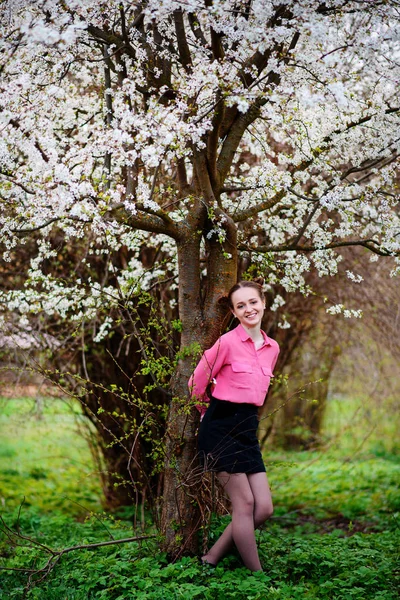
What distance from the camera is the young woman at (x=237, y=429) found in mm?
3814

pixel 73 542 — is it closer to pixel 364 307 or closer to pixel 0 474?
pixel 364 307

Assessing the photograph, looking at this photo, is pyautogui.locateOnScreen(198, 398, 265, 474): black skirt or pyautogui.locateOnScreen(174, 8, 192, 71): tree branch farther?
pyautogui.locateOnScreen(174, 8, 192, 71): tree branch

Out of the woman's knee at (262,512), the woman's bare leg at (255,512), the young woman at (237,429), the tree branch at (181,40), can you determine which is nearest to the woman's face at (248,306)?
the young woman at (237,429)

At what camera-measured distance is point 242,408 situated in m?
3.92

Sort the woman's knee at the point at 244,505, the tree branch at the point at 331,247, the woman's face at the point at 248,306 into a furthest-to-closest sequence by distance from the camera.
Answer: the tree branch at the point at 331,247 → the woman's face at the point at 248,306 → the woman's knee at the point at 244,505

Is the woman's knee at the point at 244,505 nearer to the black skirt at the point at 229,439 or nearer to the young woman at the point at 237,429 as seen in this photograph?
the young woman at the point at 237,429

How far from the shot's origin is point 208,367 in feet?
12.8

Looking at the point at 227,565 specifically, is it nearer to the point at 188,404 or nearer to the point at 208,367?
the point at 188,404

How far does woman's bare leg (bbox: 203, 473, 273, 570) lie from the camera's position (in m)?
3.82

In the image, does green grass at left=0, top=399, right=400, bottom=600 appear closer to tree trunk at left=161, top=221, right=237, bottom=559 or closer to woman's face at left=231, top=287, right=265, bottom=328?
tree trunk at left=161, top=221, right=237, bottom=559

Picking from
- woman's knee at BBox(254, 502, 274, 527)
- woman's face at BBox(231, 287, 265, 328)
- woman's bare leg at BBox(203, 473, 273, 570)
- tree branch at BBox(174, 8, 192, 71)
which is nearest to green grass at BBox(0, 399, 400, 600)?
woman's bare leg at BBox(203, 473, 273, 570)

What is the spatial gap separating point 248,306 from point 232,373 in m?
0.40

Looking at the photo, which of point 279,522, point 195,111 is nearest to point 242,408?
point 195,111

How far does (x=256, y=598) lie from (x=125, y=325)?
373 cm
